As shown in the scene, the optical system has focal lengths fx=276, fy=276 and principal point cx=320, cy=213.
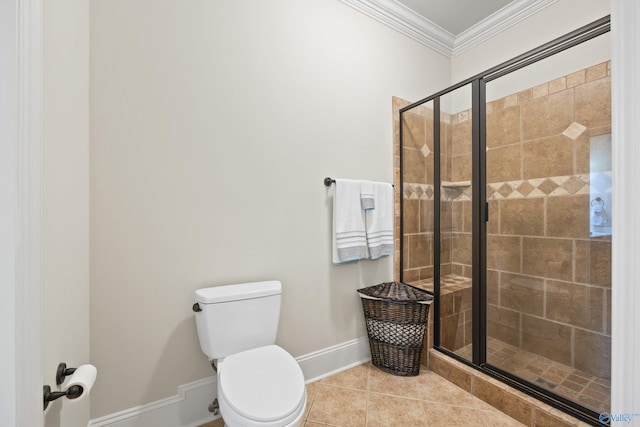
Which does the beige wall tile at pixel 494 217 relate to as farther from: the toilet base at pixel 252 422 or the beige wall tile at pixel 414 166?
the toilet base at pixel 252 422

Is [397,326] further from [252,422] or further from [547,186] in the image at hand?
[547,186]

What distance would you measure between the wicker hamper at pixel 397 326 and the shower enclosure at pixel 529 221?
258mm

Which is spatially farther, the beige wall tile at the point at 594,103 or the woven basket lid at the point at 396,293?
the woven basket lid at the point at 396,293

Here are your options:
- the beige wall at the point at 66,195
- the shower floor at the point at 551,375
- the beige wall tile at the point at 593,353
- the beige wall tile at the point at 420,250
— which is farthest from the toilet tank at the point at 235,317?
the beige wall tile at the point at 593,353

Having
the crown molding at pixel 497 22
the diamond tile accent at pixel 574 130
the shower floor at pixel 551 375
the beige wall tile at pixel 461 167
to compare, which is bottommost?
the shower floor at pixel 551 375

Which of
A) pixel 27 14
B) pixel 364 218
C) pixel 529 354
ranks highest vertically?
pixel 27 14

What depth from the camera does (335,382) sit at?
1.76m

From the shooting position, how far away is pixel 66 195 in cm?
93

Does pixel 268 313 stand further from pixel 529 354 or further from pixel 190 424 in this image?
pixel 529 354

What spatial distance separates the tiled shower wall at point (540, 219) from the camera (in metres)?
1.49

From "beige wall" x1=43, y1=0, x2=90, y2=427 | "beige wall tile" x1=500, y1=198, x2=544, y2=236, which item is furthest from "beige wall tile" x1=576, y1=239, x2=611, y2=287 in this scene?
"beige wall" x1=43, y1=0, x2=90, y2=427

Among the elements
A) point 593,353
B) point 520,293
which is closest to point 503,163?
point 520,293

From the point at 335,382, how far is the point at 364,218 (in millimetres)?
1076
